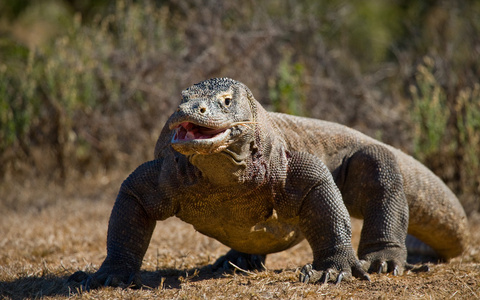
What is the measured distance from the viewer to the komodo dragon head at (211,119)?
2.84 meters

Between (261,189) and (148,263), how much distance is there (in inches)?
58.6

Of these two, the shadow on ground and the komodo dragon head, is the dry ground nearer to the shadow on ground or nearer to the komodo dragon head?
the shadow on ground

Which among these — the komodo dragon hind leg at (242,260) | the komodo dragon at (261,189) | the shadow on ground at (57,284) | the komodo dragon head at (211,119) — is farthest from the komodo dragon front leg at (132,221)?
the komodo dragon hind leg at (242,260)

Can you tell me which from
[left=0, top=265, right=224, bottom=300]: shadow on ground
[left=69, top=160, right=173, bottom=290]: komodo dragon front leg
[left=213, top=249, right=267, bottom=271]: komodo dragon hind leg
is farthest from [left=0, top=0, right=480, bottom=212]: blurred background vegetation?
[left=69, top=160, right=173, bottom=290]: komodo dragon front leg

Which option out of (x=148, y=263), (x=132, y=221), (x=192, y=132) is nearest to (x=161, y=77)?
(x=148, y=263)

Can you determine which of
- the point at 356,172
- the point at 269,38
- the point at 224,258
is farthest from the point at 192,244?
the point at 269,38

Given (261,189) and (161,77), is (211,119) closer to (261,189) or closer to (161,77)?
(261,189)

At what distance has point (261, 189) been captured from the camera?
11.6 ft

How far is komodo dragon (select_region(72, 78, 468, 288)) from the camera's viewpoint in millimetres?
3164

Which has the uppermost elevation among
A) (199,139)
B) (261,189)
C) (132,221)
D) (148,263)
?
(199,139)

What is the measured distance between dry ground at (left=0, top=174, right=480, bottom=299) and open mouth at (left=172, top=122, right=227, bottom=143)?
0.87 metres

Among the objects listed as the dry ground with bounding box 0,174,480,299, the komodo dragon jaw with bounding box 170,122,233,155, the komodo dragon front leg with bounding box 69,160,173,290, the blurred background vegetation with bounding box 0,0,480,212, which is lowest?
the dry ground with bounding box 0,174,480,299

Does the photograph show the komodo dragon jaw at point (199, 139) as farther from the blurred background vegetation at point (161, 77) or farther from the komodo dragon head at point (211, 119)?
the blurred background vegetation at point (161, 77)

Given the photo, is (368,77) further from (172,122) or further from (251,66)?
(172,122)
